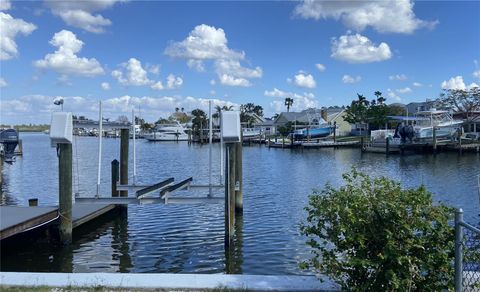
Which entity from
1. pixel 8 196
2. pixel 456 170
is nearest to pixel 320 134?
pixel 456 170

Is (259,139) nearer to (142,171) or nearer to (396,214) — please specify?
(142,171)

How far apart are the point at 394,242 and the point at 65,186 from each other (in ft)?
30.1

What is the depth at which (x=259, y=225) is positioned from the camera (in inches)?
631

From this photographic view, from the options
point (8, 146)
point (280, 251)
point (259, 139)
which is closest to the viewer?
point (280, 251)

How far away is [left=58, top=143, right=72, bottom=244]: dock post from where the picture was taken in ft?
39.1

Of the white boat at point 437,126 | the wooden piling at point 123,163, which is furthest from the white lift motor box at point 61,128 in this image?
the white boat at point 437,126

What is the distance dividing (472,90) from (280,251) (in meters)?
78.9

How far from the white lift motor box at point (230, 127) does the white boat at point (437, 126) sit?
51372 millimetres

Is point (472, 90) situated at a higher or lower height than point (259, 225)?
higher

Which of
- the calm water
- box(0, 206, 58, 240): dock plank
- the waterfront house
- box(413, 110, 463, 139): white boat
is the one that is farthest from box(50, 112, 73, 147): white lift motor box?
the waterfront house

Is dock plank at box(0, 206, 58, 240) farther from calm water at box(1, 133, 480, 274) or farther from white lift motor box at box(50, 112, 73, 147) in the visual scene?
white lift motor box at box(50, 112, 73, 147)

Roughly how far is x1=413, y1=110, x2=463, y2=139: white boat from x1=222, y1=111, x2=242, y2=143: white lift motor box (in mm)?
51372

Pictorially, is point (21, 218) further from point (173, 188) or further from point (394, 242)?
point (394, 242)

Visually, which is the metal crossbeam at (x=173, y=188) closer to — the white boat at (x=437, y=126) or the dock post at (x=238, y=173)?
the dock post at (x=238, y=173)
